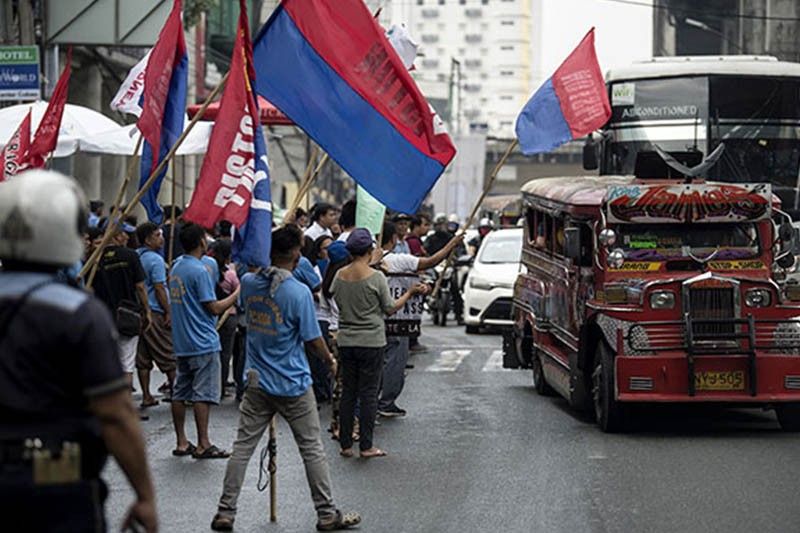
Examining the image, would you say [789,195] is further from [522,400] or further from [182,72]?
[182,72]

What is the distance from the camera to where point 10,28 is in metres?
25.0

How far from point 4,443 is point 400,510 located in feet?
19.7

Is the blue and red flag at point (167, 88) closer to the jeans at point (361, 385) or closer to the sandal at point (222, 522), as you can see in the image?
the jeans at point (361, 385)

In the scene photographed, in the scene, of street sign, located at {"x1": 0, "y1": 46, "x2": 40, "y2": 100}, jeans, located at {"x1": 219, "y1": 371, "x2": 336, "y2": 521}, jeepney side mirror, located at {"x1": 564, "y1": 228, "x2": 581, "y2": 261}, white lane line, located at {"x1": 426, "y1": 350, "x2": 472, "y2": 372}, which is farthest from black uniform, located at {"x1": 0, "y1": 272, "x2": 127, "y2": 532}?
white lane line, located at {"x1": 426, "y1": 350, "x2": 472, "y2": 372}

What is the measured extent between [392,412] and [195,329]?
3670mm

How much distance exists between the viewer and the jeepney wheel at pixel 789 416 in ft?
49.2

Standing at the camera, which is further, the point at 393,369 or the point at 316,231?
the point at 316,231

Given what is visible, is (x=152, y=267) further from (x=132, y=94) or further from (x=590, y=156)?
(x=590, y=156)

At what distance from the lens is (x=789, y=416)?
593 inches

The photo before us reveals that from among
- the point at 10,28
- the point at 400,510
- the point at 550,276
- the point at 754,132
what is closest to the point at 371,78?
the point at 400,510

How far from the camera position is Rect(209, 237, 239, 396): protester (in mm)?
16094

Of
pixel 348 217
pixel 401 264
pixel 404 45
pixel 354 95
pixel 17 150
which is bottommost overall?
pixel 401 264

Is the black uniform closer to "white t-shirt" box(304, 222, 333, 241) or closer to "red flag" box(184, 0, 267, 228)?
"red flag" box(184, 0, 267, 228)

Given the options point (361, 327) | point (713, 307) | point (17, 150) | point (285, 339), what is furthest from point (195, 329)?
point (17, 150)
